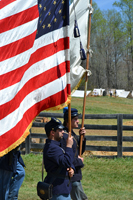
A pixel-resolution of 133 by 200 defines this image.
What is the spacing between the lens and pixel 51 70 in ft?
13.5


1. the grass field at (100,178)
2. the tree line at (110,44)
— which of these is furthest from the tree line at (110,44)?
Answer: the grass field at (100,178)

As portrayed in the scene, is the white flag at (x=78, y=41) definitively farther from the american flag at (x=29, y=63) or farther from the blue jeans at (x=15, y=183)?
the blue jeans at (x=15, y=183)

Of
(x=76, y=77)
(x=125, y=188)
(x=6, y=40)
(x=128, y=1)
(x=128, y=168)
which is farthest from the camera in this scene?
(x=128, y=1)

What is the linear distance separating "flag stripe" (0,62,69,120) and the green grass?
3.43m

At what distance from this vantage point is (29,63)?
12.7ft

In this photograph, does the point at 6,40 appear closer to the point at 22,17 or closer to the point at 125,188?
the point at 22,17

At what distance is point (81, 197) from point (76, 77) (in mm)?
1922

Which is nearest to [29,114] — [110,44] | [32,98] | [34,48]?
[32,98]

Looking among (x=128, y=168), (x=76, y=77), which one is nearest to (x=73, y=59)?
(x=76, y=77)

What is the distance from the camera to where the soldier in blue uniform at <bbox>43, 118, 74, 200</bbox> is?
3.98m

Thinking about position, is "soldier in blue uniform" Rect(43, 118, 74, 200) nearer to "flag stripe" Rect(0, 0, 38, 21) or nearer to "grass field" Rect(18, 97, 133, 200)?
"flag stripe" Rect(0, 0, 38, 21)

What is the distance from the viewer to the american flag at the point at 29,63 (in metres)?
3.55

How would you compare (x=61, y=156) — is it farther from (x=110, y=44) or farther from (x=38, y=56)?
(x=110, y=44)

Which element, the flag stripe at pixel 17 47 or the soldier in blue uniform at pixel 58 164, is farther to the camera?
the soldier in blue uniform at pixel 58 164
